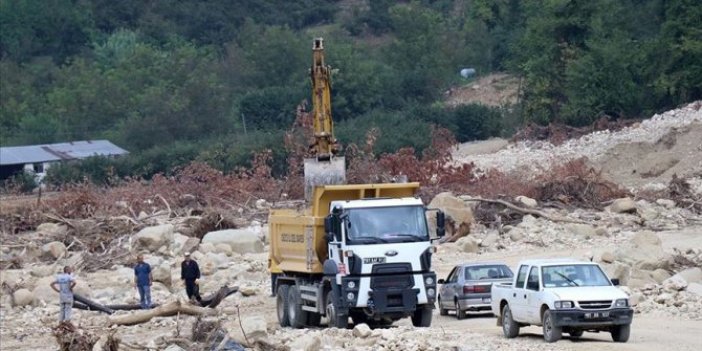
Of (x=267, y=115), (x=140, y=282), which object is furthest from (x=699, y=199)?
(x=267, y=115)

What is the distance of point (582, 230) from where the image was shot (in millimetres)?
46062

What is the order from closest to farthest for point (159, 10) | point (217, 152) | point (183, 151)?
point (217, 152)
point (183, 151)
point (159, 10)

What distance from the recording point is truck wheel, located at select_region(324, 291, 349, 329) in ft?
91.4

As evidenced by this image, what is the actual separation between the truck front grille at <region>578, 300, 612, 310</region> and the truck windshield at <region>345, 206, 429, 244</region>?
3937 mm

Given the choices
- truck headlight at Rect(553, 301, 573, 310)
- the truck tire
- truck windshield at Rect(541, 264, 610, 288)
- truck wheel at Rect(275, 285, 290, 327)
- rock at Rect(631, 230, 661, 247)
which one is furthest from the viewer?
rock at Rect(631, 230, 661, 247)

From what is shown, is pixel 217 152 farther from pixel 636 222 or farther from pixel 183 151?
pixel 636 222

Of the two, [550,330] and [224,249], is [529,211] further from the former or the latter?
[550,330]

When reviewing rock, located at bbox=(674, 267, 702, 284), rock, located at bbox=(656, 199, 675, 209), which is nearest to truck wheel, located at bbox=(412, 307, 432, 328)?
rock, located at bbox=(674, 267, 702, 284)

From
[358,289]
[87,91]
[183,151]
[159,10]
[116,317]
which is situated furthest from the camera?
[159,10]

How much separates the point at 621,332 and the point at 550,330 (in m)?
1.11

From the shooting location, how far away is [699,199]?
5122 centimetres

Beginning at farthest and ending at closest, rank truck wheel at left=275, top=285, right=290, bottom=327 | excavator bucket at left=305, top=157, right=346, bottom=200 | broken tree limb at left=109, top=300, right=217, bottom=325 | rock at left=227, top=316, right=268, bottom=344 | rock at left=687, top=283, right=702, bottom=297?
broken tree limb at left=109, top=300, right=217, bottom=325 → excavator bucket at left=305, top=157, right=346, bottom=200 → rock at left=687, top=283, right=702, bottom=297 → truck wheel at left=275, top=285, right=290, bottom=327 → rock at left=227, top=316, right=268, bottom=344

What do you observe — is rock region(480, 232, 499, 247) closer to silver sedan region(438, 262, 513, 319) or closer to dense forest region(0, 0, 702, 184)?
dense forest region(0, 0, 702, 184)

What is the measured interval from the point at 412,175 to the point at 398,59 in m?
60.7
